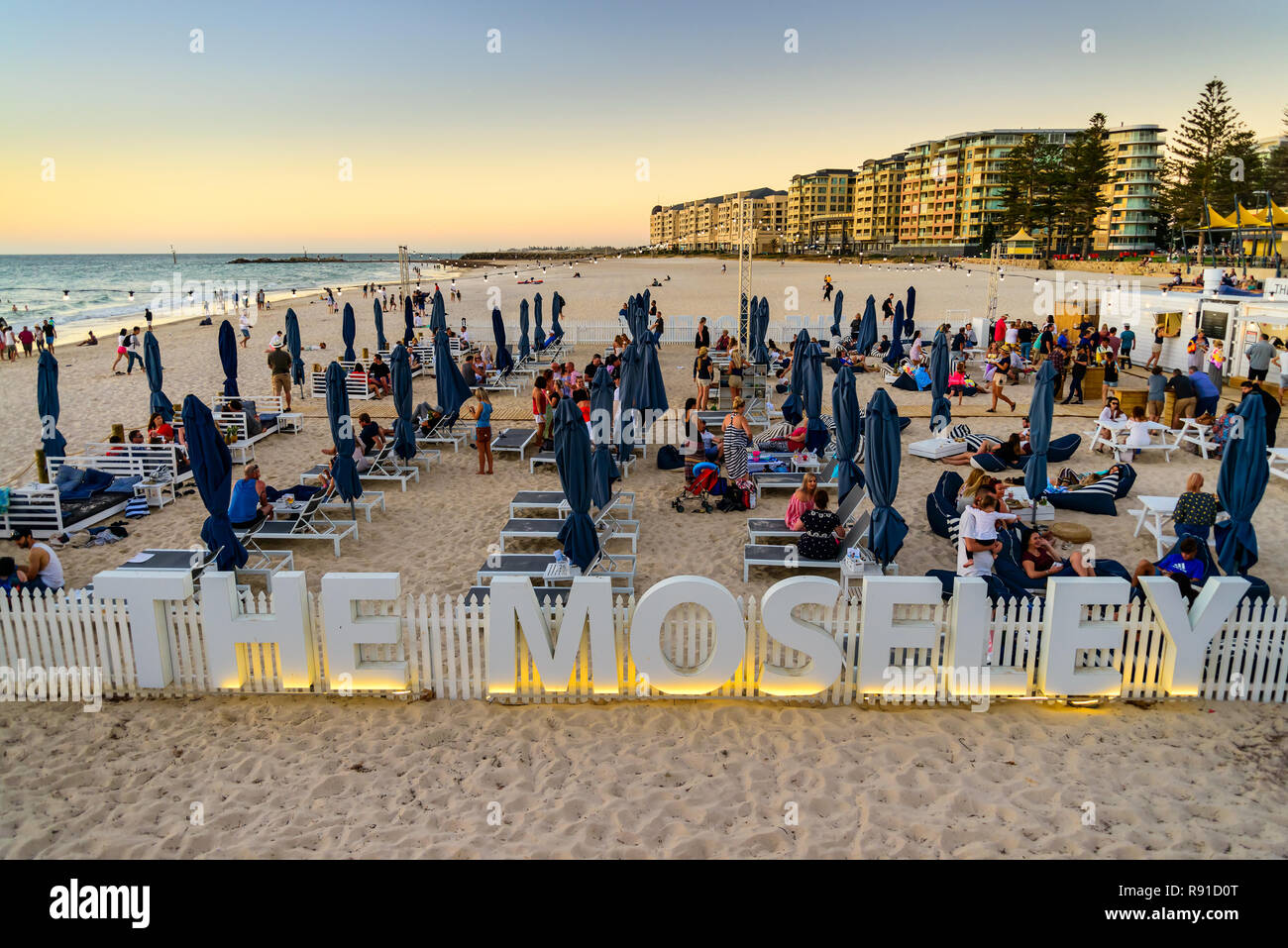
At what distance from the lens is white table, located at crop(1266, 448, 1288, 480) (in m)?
11.4

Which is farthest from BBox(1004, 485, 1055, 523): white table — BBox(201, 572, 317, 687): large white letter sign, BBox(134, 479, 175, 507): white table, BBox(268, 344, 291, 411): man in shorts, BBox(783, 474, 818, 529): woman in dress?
BBox(268, 344, 291, 411): man in shorts

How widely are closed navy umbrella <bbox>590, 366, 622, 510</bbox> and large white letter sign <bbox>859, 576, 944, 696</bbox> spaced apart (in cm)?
348

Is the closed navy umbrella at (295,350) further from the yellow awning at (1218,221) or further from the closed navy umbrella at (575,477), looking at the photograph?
the yellow awning at (1218,221)

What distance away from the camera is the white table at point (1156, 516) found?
9.08m

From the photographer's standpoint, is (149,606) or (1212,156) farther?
(1212,156)

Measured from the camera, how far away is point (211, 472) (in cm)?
771

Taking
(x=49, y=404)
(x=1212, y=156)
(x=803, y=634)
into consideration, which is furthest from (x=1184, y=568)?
(x=1212, y=156)

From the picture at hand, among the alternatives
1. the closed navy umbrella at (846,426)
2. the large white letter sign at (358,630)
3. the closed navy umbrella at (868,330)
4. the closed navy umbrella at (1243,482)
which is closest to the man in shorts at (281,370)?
the large white letter sign at (358,630)

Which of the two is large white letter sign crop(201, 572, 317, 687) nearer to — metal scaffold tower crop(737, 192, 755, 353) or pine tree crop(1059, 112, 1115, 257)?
metal scaffold tower crop(737, 192, 755, 353)

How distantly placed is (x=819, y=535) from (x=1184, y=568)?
10.8ft

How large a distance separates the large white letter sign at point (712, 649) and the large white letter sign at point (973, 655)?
1627mm

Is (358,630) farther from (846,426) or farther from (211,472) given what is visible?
(846,426)
